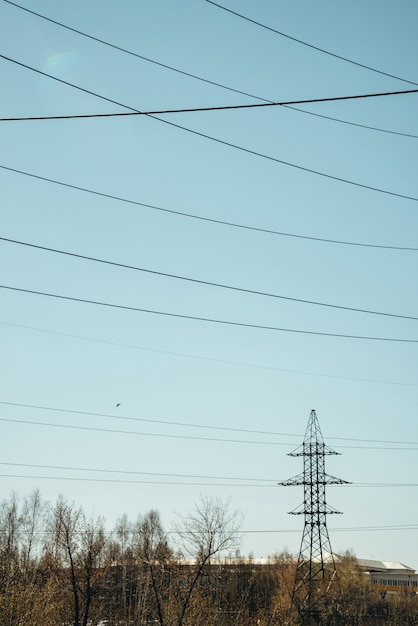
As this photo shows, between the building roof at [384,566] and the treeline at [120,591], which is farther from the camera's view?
the building roof at [384,566]

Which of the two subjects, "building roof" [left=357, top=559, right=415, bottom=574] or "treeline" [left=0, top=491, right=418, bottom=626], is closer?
"treeline" [left=0, top=491, right=418, bottom=626]

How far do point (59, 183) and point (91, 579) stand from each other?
93.9 feet

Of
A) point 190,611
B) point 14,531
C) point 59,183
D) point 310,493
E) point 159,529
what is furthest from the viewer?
point 159,529

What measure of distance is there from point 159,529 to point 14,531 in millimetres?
28071

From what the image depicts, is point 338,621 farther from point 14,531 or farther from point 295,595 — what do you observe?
point 14,531

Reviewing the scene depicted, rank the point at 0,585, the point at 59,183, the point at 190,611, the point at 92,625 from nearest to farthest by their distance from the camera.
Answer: the point at 59,183 < the point at 0,585 < the point at 190,611 < the point at 92,625

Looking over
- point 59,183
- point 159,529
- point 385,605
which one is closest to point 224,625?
point 59,183

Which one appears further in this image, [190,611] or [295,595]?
[295,595]

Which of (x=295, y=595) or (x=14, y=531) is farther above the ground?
(x=14, y=531)

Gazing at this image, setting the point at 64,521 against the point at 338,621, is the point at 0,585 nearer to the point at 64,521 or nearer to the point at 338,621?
the point at 64,521

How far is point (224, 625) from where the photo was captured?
45.4m

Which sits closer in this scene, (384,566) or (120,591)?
(120,591)

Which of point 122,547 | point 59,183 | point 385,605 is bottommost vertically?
point 385,605

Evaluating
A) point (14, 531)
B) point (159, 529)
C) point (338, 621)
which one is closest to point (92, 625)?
point (338, 621)
